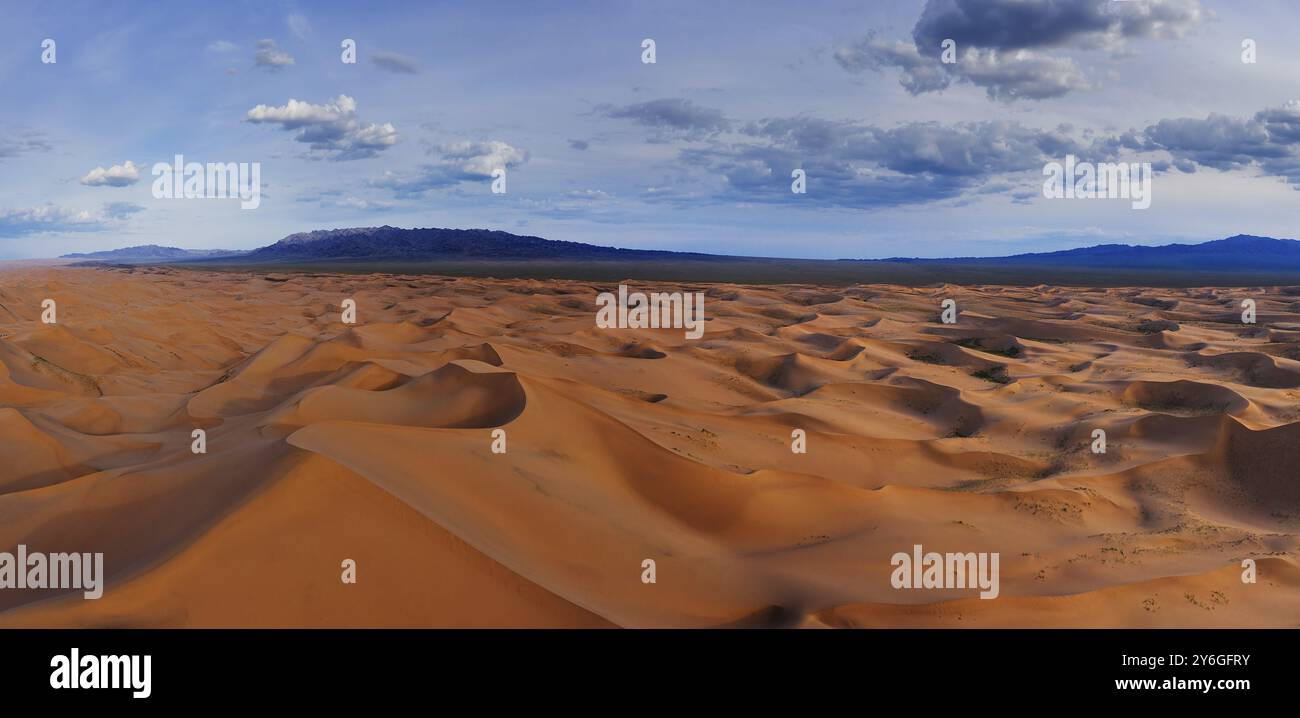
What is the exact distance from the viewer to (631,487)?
Result: 6293 mm

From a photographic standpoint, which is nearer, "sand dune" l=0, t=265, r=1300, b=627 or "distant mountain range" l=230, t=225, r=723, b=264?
"sand dune" l=0, t=265, r=1300, b=627

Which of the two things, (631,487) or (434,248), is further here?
(434,248)

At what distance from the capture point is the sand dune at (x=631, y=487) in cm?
407

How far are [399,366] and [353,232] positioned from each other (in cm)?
20307

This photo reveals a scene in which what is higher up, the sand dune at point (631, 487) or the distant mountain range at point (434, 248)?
the distant mountain range at point (434, 248)

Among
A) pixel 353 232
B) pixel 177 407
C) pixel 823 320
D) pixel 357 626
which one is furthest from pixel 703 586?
pixel 353 232

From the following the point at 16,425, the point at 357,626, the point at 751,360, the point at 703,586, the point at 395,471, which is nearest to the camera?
the point at 357,626

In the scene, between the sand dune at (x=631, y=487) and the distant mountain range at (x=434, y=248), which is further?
the distant mountain range at (x=434, y=248)

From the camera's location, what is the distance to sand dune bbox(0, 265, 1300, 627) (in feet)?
13.4

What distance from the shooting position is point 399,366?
407 inches

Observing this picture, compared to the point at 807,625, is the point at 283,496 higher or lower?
higher

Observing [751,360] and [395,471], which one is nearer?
[395,471]

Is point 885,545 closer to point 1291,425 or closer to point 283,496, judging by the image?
point 283,496

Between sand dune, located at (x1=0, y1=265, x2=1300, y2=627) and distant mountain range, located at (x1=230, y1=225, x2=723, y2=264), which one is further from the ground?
distant mountain range, located at (x1=230, y1=225, x2=723, y2=264)
